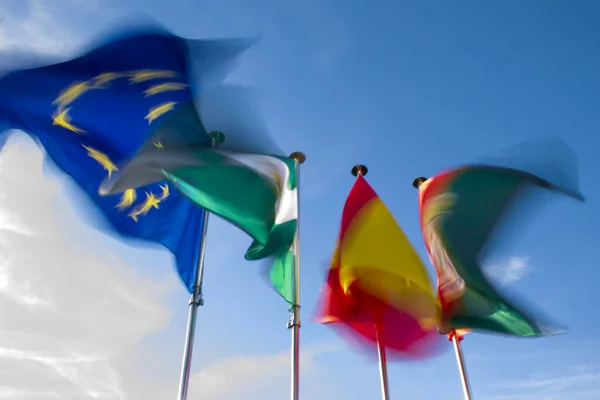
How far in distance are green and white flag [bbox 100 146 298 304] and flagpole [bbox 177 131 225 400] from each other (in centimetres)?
32

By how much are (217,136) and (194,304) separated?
117 inches

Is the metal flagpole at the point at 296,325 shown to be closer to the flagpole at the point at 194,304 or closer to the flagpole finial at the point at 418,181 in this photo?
the flagpole at the point at 194,304

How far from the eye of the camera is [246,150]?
28.8 feet

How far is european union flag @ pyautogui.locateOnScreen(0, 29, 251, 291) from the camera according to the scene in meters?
8.50

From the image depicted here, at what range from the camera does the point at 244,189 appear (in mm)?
8734

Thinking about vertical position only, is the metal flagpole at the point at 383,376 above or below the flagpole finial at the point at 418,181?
below

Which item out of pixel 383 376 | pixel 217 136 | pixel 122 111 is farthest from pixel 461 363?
pixel 122 111

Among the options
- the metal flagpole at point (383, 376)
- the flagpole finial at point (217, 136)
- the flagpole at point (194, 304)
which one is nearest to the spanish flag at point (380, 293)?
the metal flagpole at point (383, 376)

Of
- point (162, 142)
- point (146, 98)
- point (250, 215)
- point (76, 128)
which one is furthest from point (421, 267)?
point (76, 128)

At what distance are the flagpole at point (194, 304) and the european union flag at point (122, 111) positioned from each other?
0.82ft

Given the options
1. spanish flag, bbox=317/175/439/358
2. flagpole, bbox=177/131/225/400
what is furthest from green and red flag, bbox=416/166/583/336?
Result: flagpole, bbox=177/131/225/400

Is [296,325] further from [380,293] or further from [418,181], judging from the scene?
[418,181]

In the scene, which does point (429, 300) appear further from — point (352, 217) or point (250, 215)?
point (250, 215)

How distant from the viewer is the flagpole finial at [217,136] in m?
8.67
